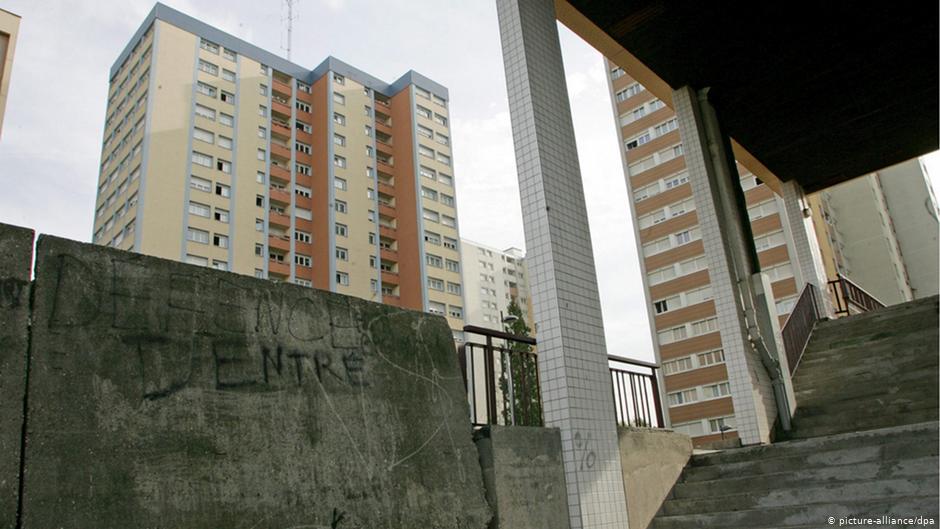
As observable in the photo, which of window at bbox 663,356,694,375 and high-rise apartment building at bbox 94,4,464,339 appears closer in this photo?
high-rise apartment building at bbox 94,4,464,339

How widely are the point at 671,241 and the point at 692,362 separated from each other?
921cm

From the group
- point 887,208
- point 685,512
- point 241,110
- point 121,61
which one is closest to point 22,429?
point 685,512

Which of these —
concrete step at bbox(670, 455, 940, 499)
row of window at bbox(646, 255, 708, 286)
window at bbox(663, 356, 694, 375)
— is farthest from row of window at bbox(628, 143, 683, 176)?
concrete step at bbox(670, 455, 940, 499)

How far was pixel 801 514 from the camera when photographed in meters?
5.07

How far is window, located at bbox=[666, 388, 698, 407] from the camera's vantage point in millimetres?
42844

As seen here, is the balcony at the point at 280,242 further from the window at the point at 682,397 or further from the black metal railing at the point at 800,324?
the black metal railing at the point at 800,324

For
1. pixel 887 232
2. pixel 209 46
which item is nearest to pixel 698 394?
pixel 887 232

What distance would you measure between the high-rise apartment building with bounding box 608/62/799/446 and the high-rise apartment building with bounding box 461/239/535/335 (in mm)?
34723

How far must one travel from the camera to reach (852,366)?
30.9 ft

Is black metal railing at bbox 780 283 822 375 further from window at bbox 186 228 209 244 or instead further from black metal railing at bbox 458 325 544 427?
window at bbox 186 228 209 244

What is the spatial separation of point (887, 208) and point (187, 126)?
51.5 metres

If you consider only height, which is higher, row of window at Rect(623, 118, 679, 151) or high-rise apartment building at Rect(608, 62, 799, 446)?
row of window at Rect(623, 118, 679, 151)

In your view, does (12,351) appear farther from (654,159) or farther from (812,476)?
(654,159)

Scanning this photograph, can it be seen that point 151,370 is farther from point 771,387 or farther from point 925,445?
point 771,387
